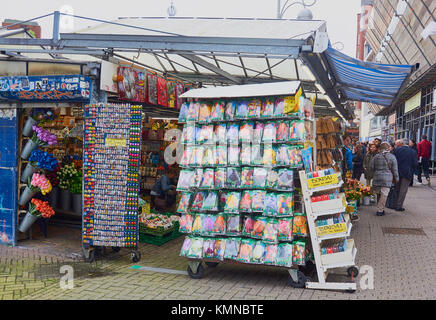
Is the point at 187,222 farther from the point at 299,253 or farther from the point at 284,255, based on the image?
the point at 299,253

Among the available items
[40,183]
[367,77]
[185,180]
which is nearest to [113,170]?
[185,180]

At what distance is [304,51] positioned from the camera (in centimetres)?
622

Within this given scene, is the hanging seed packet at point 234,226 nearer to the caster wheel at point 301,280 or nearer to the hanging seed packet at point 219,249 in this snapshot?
the hanging seed packet at point 219,249

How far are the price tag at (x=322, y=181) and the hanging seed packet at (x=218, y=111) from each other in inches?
57.5

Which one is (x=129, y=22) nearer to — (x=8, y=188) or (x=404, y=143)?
(x=8, y=188)

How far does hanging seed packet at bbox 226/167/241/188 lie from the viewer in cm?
602

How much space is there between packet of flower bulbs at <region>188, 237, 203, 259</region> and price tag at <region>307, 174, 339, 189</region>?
1.67 m

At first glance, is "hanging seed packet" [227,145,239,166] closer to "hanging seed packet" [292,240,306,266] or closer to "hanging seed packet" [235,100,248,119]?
"hanging seed packet" [235,100,248,119]

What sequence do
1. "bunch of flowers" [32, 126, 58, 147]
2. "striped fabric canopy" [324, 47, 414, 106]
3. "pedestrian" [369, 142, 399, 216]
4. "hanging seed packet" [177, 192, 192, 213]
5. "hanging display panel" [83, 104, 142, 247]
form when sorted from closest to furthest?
"hanging seed packet" [177, 192, 192, 213] → "hanging display panel" [83, 104, 142, 247] → "bunch of flowers" [32, 126, 58, 147] → "striped fabric canopy" [324, 47, 414, 106] → "pedestrian" [369, 142, 399, 216]

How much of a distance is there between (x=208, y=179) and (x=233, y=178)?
0.35 meters

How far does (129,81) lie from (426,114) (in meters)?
17.5

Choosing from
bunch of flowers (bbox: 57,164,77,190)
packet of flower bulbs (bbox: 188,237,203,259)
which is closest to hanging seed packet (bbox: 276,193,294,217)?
packet of flower bulbs (bbox: 188,237,203,259)

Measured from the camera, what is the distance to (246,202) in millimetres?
5934
